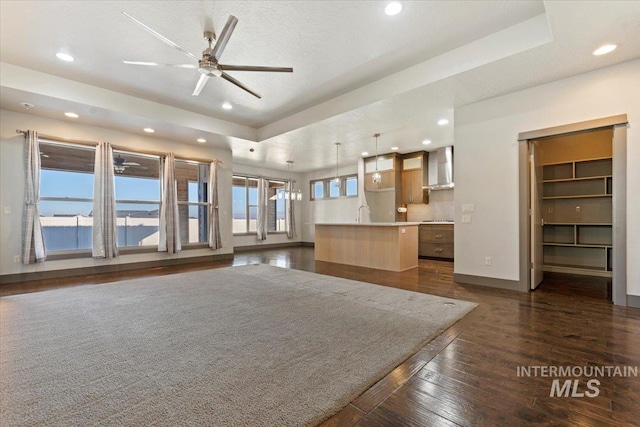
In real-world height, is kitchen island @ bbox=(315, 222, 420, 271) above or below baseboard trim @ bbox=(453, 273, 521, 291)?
above

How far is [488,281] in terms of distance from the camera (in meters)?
4.20

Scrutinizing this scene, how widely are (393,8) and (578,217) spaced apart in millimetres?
5317

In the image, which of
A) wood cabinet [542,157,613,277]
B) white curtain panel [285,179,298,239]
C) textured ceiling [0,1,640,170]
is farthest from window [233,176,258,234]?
wood cabinet [542,157,613,277]


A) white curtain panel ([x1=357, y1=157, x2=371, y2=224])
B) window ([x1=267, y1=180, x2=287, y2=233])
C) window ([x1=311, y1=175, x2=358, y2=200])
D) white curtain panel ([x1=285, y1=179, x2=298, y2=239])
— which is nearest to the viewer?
white curtain panel ([x1=357, y1=157, x2=371, y2=224])

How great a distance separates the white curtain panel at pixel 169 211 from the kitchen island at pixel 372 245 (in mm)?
3406

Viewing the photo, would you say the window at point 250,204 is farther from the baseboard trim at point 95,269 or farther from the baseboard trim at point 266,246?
the baseboard trim at point 95,269

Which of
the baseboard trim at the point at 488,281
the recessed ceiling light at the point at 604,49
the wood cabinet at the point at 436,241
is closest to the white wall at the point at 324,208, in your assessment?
the wood cabinet at the point at 436,241

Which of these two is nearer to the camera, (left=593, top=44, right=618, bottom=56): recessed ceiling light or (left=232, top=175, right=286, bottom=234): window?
(left=593, top=44, right=618, bottom=56): recessed ceiling light

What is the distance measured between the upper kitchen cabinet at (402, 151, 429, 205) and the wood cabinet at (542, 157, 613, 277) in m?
2.72

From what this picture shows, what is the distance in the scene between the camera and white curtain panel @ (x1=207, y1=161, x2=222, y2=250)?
7.15 meters

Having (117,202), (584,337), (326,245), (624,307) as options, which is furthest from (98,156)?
(624,307)

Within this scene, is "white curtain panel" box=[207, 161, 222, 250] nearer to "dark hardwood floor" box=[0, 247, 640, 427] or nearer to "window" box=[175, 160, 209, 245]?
"window" box=[175, 160, 209, 245]

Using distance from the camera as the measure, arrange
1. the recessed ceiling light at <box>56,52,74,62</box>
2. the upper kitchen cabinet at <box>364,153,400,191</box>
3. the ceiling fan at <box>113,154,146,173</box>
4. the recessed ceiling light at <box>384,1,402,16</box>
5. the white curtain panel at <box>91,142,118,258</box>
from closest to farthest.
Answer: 1. the recessed ceiling light at <box>384,1,402,16</box>
2. the recessed ceiling light at <box>56,52,74,62</box>
3. the white curtain panel at <box>91,142,118,258</box>
4. the ceiling fan at <box>113,154,146,173</box>
5. the upper kitchen cabinet at <box>364,153,400,191</box>

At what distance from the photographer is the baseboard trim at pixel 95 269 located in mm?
4785
